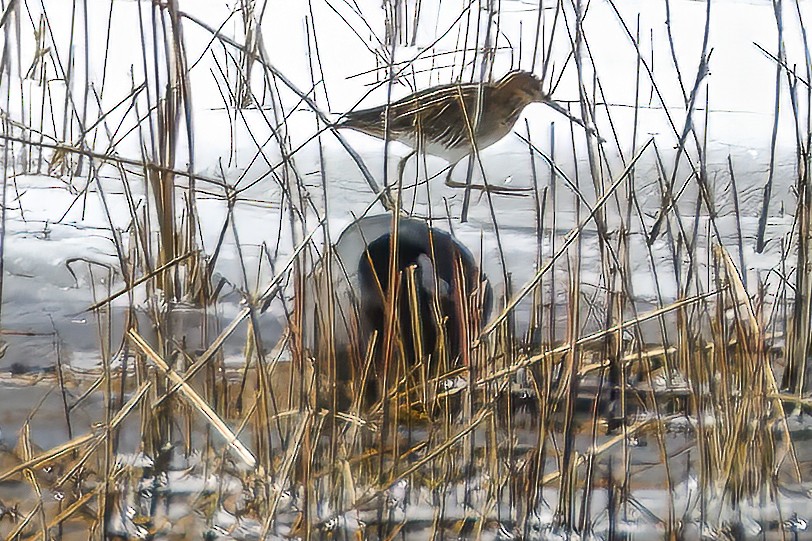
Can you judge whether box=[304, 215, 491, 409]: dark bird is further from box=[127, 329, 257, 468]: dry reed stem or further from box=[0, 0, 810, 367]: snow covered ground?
box=[127, 329, 257, 468]: dry reed stem

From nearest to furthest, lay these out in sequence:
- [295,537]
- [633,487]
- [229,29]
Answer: [295,537] → [633,487] → [229,29]

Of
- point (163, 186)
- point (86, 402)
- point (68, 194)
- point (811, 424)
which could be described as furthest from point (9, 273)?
point (811, 424)

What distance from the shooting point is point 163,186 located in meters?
1.09

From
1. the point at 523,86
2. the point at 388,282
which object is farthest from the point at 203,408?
the point at 523,86

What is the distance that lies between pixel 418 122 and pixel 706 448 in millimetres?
544

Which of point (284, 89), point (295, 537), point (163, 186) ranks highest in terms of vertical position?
point (284, 89)

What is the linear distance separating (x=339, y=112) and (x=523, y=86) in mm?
276

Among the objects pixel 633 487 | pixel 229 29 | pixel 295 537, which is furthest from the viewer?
pixel 229 29

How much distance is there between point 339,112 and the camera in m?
1.25

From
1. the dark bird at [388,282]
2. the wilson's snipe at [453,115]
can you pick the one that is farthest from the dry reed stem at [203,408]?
the wilson's snipe at [453,115]

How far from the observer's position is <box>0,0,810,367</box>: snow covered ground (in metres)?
1.26

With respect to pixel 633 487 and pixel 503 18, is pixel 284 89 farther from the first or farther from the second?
pixel 633 487

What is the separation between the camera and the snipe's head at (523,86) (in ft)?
3.99

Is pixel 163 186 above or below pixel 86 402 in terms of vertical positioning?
above
